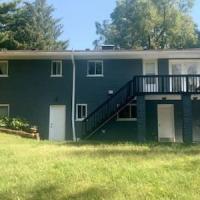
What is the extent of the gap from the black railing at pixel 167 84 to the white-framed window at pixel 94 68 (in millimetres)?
3597

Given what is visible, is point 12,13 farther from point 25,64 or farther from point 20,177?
point 20,177

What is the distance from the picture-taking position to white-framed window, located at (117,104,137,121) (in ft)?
76.9

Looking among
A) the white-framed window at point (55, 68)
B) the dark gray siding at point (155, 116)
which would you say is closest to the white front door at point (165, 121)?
the dark gray siding at point (155, 116)

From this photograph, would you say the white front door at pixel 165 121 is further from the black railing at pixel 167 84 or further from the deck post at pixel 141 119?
the deck post at pixel 141 119

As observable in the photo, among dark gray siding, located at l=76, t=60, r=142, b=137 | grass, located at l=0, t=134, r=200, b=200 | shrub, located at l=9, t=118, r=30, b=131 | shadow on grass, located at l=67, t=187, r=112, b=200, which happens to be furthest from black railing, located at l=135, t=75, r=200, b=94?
shadow on grass, located at l=67, t=187, r=112, b=200

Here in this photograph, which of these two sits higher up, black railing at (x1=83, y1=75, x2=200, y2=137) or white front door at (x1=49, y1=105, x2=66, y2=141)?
black railing at (x1=83, y1=75, x2=200, y2=137)

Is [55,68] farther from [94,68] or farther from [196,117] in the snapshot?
[196,117]

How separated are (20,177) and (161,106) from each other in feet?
48.5

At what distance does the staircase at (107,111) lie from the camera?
22.1 m

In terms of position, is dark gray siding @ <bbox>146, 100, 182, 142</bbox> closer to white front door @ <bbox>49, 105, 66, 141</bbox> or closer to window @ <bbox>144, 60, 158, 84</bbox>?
window @ <bbox>144, 60, 158, 84</bbox>

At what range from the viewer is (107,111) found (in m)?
22.5

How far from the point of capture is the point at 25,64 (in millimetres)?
24547

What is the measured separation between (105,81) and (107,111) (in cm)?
230

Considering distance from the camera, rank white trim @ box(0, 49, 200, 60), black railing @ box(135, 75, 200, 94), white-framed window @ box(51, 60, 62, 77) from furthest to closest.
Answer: white-framed window @ box(51, 60, 62, 77) → white trim @ box(0, 49, 200, 60) → black railing @ box(135, 75, 200, 94)
